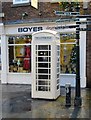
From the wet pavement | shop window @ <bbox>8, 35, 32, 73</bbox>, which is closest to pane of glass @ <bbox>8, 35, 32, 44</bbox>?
shop window @ <bbox>8, 35, 32, 73</bbox>

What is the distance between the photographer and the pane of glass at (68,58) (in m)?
14.9

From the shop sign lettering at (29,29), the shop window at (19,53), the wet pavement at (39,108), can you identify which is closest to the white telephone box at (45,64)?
the wet pavement at (39,108)

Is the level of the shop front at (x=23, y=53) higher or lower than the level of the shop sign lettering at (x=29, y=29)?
lower

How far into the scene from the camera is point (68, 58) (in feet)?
49.5

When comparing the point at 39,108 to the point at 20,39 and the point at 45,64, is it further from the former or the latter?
the point at 20,39

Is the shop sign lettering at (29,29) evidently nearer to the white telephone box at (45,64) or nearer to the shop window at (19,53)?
the shop window at (19,53)

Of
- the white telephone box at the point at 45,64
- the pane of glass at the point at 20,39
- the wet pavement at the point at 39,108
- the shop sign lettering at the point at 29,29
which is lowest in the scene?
the wet pavement at the point at 39,108

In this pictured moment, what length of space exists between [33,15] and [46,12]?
0.79 meters

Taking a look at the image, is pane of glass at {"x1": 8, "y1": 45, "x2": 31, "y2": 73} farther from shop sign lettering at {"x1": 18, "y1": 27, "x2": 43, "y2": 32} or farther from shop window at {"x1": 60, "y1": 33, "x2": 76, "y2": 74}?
shop window at {"x1": 60, "y1": 33, "x2": 76, "y2": 74}

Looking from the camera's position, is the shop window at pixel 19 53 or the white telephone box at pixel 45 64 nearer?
the white telephone box at pixel 45 64

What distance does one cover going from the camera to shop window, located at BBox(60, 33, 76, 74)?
14852mm

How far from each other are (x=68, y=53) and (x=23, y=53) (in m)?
2.82

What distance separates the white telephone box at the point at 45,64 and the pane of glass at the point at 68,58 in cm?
370

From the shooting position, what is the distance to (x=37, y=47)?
11.2 meters
